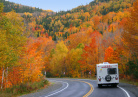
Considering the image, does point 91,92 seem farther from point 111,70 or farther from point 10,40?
point 10,40

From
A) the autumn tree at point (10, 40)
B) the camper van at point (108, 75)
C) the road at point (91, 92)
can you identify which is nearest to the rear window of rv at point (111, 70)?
the camper van at point (108, 75)

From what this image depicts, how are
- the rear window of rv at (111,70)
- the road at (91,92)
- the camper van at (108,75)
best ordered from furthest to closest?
the rear window of rv at (111,70) < the camper van at (108,75) < the road at (91,92)

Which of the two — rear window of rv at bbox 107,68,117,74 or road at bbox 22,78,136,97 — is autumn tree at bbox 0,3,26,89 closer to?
road at bbox 22,78,136,97

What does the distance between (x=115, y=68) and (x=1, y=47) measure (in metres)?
12.9

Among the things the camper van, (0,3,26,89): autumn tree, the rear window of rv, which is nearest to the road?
the camper van

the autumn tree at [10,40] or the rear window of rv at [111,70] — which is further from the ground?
the autumn tree at [10,40]

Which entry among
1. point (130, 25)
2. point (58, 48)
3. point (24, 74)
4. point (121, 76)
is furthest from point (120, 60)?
point (58, 48)

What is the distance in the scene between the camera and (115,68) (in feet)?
64.2

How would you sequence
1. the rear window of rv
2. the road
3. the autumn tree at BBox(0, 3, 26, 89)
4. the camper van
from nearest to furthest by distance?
the road
the autumn tree at BBox(0, 3, 26, 89)
the camper van
the rear window of rv

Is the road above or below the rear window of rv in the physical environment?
below

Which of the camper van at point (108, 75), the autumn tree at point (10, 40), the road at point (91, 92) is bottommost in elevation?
the road at point (91, 92)

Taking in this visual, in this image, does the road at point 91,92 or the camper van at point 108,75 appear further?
the camper van at point 108,75

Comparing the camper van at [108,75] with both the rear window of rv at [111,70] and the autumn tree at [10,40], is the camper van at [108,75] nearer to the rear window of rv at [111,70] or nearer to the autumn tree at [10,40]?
the rear window of rv at [111,70]

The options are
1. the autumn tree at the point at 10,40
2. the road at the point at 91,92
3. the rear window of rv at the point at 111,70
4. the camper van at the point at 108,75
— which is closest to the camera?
the road at the point at 91,92
